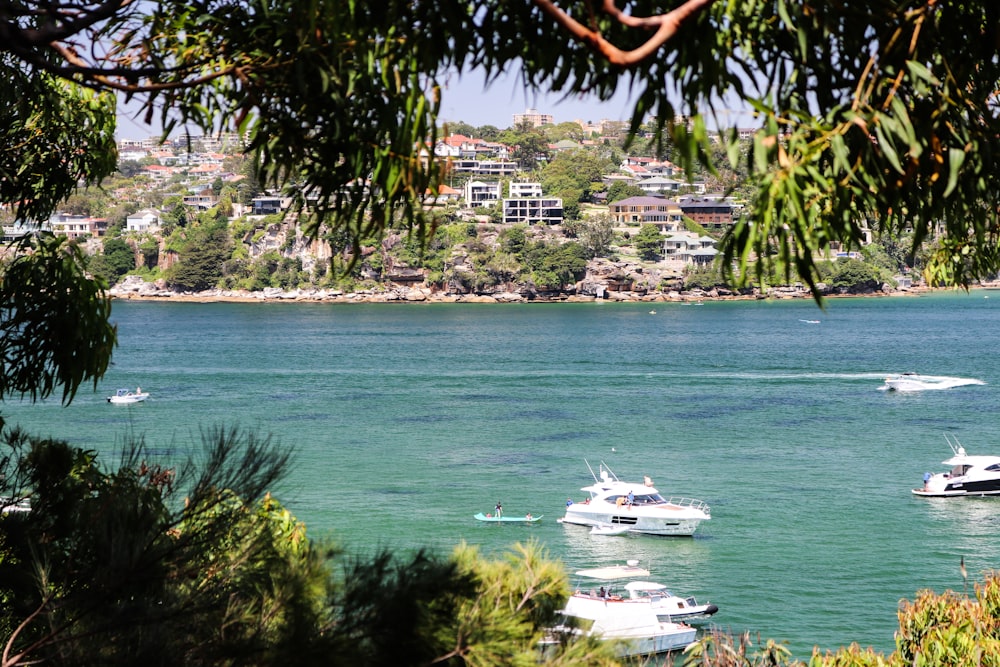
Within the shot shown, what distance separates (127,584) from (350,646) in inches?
31.0

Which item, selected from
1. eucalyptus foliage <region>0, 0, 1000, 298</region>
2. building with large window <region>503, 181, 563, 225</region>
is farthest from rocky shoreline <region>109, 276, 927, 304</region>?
eucalyptus foliage <region>0, 0, 1000, 298</region>

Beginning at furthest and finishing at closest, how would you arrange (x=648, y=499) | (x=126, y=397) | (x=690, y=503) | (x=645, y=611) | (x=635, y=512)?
1. (x=126, y=397)
2. (x=690, y=503)
3. (x=648, y=499)
4. (x=635, y=512)
5. (x=645, y=611)

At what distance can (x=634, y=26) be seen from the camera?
263 cm

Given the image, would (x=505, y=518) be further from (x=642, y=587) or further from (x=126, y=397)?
(x=126, y=397)

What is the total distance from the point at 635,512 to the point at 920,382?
2389 cm

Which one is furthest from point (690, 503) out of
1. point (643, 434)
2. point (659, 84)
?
point (659, 84)

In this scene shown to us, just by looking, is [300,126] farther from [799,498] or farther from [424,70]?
[799,498]

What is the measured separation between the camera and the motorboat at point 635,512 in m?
21.9

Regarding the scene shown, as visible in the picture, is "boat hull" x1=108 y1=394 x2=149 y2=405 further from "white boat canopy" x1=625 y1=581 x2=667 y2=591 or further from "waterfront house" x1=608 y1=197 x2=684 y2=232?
"waterfront house" x1=608 y1=197 x2=684 y2=232

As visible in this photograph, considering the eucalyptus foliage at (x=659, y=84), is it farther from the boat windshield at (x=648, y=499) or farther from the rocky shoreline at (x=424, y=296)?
the rocky shoreline at (x=424, y=296)

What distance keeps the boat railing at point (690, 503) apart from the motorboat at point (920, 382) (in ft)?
67.2

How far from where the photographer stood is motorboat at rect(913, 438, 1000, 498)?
972 inches

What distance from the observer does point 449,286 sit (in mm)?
105812

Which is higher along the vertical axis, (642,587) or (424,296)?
(642,587)
